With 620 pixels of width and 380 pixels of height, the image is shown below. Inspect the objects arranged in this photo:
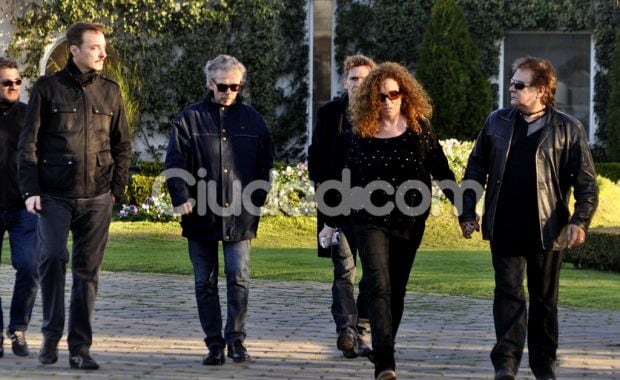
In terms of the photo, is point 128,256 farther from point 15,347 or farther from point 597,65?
point 597,65

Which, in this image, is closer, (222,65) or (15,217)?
(222,65)

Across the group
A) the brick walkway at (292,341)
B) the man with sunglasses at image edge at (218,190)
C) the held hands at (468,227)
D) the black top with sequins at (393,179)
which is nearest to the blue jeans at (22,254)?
the brick walkway at (292,341)

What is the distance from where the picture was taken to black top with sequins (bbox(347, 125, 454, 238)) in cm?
667

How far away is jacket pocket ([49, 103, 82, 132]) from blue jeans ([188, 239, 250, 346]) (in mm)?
987

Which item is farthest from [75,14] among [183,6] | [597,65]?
[597,65]

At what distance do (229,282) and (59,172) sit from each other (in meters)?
1.18

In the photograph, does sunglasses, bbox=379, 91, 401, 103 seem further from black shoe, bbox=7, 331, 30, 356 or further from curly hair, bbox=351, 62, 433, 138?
black shoe, bbox=7, 331, 30, 356

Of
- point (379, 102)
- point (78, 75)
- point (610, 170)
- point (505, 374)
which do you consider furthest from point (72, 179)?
point (610, 170)

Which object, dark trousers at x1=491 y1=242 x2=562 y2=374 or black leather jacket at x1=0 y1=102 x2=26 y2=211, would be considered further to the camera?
black leather jacket at x1=0 y1=102 x2=26 y2=211

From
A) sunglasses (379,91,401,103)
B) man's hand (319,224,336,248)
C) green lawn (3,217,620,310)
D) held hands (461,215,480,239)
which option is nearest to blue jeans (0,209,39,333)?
man's hand (319,224,336,248)

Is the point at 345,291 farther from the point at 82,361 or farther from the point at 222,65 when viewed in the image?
the point at 82,361

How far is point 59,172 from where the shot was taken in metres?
7.08

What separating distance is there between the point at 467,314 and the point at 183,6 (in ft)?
51.0

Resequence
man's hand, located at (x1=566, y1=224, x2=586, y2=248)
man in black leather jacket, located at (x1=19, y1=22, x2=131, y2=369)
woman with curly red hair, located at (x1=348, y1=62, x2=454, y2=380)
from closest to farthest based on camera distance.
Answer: man's hand, located at (x1=566, y1=224, x2=586, y2=248)
woman with curly red hair, located at (x1=348, y1=62, x2=454, y2=380)
man in black leather jacket, located at (x1=19, y1=22, x2=131, y2=369)
